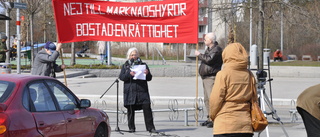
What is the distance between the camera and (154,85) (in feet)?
76.5

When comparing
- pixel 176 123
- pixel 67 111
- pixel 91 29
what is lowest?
pixel 176 123

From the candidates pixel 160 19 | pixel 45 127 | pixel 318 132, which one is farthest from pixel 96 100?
pixel 318 132

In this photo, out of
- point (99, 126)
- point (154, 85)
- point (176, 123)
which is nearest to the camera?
point (99, 126)

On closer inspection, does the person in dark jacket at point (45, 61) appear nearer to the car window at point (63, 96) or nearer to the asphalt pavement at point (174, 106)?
the asphalt pavement at point (174, 106)

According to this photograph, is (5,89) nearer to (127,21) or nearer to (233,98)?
(233,98)

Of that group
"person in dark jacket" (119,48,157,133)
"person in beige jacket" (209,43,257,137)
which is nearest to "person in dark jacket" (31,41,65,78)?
"person in dark jacket" (119,48,157,133)

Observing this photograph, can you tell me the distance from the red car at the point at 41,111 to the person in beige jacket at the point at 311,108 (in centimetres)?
318

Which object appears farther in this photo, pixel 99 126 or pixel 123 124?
pixel 123 124

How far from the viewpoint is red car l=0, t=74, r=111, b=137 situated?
21.4 ft

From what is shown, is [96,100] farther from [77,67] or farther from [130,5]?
[77,67]

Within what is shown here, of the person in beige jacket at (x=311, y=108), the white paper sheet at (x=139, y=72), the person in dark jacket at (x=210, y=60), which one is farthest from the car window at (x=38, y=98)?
the person in dark jacket at (x=210, y=60)

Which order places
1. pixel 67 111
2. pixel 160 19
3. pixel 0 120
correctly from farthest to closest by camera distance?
pixel 160 19 < pixel 67 111 < pixel 0 120

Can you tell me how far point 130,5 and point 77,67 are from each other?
59.5 ft

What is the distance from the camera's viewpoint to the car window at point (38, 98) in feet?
22.8
